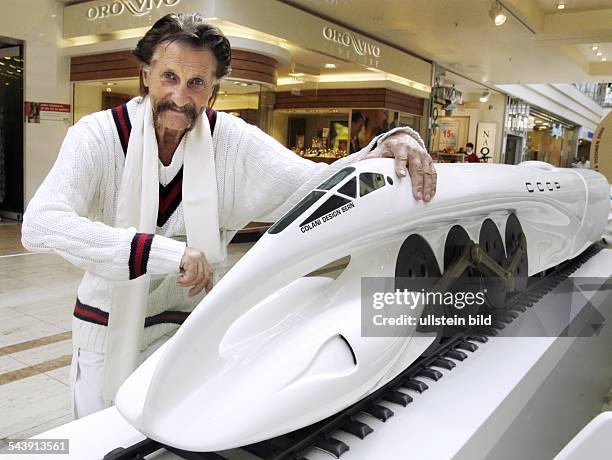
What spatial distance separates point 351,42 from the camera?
32.2 ft

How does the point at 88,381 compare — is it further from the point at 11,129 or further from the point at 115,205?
the point at 11,129

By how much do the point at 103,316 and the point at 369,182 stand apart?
820 mm

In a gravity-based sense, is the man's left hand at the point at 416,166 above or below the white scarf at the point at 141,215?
above

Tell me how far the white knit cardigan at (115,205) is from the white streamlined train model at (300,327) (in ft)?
0.67

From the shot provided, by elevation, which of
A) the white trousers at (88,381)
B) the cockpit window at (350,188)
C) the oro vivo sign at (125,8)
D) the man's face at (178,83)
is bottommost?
the white trousers at (88,381)

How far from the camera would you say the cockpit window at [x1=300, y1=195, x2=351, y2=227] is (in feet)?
4.10

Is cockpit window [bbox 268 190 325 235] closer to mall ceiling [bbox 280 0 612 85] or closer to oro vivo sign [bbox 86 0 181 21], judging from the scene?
oro vivo sign [bbox 86 0 181 21]

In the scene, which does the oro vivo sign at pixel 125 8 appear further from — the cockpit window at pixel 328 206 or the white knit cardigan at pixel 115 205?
the cockpit window at pixel 328 206

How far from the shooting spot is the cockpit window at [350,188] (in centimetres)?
132

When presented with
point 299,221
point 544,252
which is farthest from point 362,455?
point 544,252

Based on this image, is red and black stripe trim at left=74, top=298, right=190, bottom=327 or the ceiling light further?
the ceiling light

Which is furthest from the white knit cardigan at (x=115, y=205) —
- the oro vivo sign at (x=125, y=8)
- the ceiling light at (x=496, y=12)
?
the ceiling light at (x=496, y=12)

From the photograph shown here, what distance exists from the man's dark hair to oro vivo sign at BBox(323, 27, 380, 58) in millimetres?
8096

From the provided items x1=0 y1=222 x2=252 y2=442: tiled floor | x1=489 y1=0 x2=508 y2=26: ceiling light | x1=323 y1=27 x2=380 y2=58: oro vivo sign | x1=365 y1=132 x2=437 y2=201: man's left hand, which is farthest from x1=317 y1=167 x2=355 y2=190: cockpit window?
x1=323 y1=27 x2=380 y2=58: oro vivo sign
